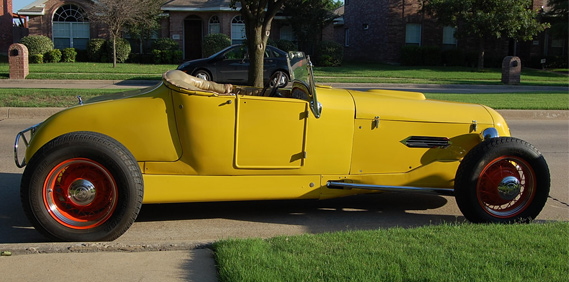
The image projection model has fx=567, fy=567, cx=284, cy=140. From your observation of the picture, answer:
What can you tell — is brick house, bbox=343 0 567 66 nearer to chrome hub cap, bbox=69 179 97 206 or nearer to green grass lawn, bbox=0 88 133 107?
green grass lawn, bbox=0 88 133 107

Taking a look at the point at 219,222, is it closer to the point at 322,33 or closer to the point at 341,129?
the point at 341,129

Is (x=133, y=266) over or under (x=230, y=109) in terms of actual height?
under

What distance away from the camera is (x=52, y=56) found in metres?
31.4

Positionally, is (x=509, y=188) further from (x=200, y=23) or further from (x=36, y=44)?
(x=200, y=23)

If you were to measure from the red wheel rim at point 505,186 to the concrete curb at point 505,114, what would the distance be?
9164 millimetres

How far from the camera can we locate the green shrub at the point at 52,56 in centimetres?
3142

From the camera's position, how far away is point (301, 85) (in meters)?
5.32

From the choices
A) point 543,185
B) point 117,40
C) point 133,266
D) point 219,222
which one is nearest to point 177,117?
point 219,222

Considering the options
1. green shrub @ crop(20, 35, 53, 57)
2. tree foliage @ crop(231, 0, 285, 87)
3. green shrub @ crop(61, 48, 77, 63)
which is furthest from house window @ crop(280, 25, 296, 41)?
tree foliage @ crop(231, 0, 285, 87)

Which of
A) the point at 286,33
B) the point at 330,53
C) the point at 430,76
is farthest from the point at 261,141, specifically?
the point at 286,33

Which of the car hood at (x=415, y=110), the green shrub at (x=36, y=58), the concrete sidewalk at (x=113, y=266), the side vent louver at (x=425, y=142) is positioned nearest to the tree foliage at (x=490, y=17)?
the green shrub at (x=36, y=58)

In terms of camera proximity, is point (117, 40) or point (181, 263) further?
point (117, 40)

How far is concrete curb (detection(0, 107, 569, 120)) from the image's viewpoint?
→ 1205 cm

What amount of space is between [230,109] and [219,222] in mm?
1091
